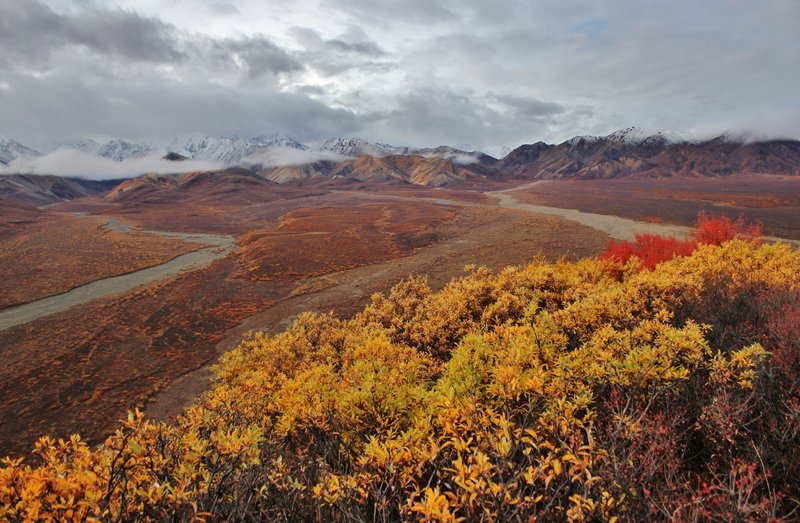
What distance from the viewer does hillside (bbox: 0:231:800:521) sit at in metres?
3.01

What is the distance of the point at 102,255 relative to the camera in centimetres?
3509

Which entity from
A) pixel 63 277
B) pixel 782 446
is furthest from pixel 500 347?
pixel 63 277

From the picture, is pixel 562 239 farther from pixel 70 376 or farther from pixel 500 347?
pixel 70 376

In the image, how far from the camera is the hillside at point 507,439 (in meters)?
3.01

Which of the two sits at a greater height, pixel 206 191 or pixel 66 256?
pixel 206 191

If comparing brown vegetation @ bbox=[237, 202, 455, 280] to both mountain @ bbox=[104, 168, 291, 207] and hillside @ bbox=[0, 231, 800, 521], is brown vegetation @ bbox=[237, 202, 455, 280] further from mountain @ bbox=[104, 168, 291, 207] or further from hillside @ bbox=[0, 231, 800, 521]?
mountain @ bbox=[104, 168, 291, 207]

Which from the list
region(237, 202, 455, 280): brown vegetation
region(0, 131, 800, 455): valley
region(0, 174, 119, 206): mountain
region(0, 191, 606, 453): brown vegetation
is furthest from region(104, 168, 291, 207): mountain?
region(0, 191, 606, 453): brown vegetation

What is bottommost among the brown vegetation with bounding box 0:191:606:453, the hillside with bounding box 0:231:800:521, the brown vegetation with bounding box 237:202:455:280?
the brown vegetation with bounding box 0:191:606:453

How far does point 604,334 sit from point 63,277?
35414 millimetres

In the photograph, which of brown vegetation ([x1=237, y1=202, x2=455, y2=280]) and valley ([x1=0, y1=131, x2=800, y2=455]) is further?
brown vegetation ([x1=237, y1=202, x2=455, y2=280])

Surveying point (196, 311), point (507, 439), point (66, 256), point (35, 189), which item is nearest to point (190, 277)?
point (196, 311)

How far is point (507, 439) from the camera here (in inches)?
131

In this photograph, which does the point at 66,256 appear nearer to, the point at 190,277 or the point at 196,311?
the point at 190,277

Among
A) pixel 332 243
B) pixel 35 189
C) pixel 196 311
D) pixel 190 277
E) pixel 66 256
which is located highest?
pixel 35 189
